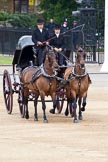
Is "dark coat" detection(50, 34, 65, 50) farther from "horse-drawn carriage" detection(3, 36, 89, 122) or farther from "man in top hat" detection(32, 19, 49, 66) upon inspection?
"horse-drawn carriage" detection(3, 36, 89, 122)

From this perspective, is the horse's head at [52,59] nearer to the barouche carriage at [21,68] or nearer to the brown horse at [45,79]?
Result: the brown horse at [45,79]

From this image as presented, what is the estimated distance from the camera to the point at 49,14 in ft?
200

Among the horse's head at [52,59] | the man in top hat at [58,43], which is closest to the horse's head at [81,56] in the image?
the horse's head at [52,59]

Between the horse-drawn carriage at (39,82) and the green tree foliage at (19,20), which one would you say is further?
the green tree foliage at (19,20)

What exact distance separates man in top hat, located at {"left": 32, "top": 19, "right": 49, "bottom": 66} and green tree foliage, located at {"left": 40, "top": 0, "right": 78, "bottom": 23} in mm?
38037

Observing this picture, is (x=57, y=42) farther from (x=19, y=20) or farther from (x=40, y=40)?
(x=19, y=20)

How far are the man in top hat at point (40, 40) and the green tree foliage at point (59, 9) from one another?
38.0 meters

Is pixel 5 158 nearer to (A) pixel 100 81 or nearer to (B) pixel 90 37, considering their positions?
(A) pixel 100 81

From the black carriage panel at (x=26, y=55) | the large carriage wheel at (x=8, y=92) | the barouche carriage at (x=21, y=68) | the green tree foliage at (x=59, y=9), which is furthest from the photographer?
the green tree foliage at (x=59, y=9)

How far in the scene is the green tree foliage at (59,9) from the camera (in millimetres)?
59562

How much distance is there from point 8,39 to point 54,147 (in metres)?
37.0

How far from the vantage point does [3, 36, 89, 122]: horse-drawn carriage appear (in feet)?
63.1

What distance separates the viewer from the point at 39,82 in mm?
19359

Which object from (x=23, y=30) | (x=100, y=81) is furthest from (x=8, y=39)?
(x=100, y=81)
